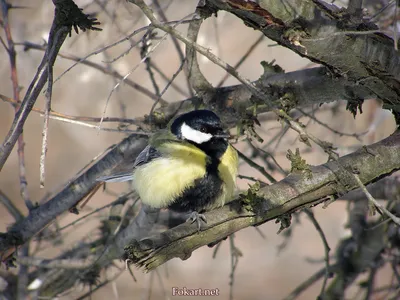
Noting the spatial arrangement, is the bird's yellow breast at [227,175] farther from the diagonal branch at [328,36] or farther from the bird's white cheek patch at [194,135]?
the diagonal branch at [328,36]

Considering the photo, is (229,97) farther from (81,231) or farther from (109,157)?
(81,231)

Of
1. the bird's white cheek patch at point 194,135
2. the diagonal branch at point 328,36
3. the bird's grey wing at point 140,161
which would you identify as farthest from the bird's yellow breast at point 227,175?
the diagonal branch at point 328,36

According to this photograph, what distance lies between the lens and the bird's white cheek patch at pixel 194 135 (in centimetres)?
262

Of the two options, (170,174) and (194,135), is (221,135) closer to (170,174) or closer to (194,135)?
(194,135)

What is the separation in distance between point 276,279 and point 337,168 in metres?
3.59

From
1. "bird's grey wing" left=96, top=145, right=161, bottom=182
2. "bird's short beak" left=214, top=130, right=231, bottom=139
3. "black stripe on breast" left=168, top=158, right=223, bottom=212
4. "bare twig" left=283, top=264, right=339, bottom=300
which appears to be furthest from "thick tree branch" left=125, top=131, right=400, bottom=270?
"bare twig" left=283, top=264, right=339, bottom=300

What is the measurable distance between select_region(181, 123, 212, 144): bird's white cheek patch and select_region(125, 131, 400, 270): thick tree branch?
670 millimetres

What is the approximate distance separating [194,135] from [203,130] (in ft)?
0.35

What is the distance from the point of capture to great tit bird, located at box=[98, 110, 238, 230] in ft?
8.21

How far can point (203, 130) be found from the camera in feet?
8.45

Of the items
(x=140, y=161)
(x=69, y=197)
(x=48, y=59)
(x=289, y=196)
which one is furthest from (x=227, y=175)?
(x=48, y=59)

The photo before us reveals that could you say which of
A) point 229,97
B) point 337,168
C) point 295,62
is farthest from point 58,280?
point 295,62

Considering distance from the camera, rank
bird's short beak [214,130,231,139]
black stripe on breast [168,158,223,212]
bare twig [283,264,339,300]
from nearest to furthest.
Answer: black stripe on breast [168,158,223,212] → bird's short beak [214,130,231,139] → bare twig [283,264,339,300]

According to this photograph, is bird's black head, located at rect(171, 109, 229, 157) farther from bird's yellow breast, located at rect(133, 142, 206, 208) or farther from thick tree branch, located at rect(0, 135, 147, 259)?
thick tree branch, located at rect(0, 135, 147, 259)
